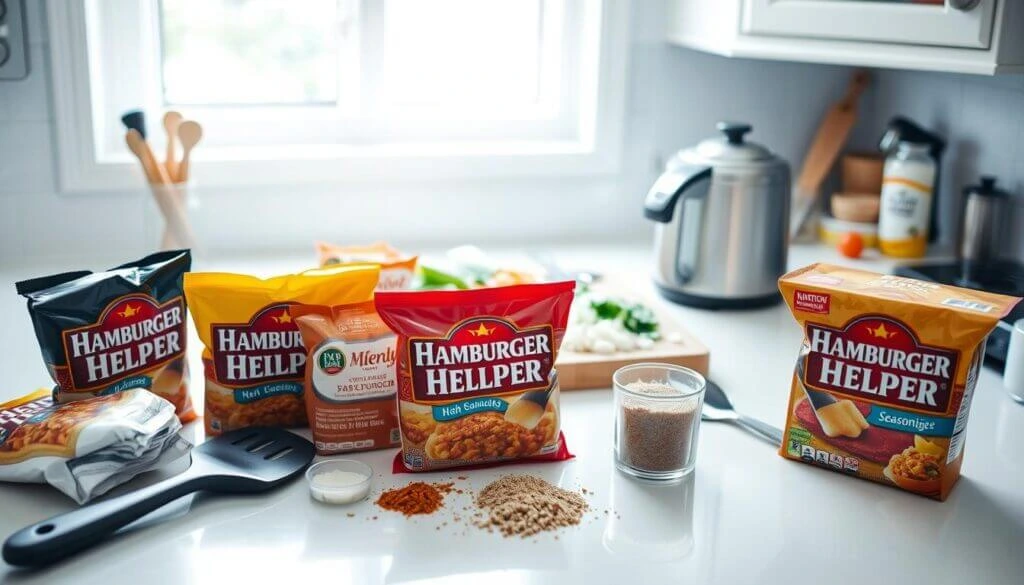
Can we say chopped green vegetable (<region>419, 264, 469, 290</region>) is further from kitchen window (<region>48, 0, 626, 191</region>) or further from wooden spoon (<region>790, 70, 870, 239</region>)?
wooden spoon (<region>790, 70, 870, 239</region>)

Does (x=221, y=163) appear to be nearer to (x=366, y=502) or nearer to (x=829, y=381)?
(x=366, y=502)

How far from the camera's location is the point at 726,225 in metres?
1.60

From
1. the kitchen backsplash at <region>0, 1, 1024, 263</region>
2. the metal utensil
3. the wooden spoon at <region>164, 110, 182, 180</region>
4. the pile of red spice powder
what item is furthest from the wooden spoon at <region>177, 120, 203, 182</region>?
the metal utensil

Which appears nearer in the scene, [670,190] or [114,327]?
[114,327]

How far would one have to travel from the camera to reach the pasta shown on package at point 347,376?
1146 millimetres

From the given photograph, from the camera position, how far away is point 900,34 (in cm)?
146

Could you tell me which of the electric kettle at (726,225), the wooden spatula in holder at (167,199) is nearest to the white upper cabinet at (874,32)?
the electric kettle at (726,225)

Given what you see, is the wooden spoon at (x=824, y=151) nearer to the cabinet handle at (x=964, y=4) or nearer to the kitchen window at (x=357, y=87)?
the kitchen window at (x=357, y=87)

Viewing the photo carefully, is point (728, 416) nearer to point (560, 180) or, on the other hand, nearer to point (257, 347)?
point (257, 347)

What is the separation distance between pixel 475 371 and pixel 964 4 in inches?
32.2

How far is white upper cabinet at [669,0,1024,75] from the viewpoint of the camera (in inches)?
53.1

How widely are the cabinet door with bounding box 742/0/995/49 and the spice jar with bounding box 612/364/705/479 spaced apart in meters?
0.63

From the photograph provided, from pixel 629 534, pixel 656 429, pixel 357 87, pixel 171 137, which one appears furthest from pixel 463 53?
pixel 629 534

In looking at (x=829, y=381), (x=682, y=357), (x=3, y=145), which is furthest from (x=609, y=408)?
(x=3, y=145)
